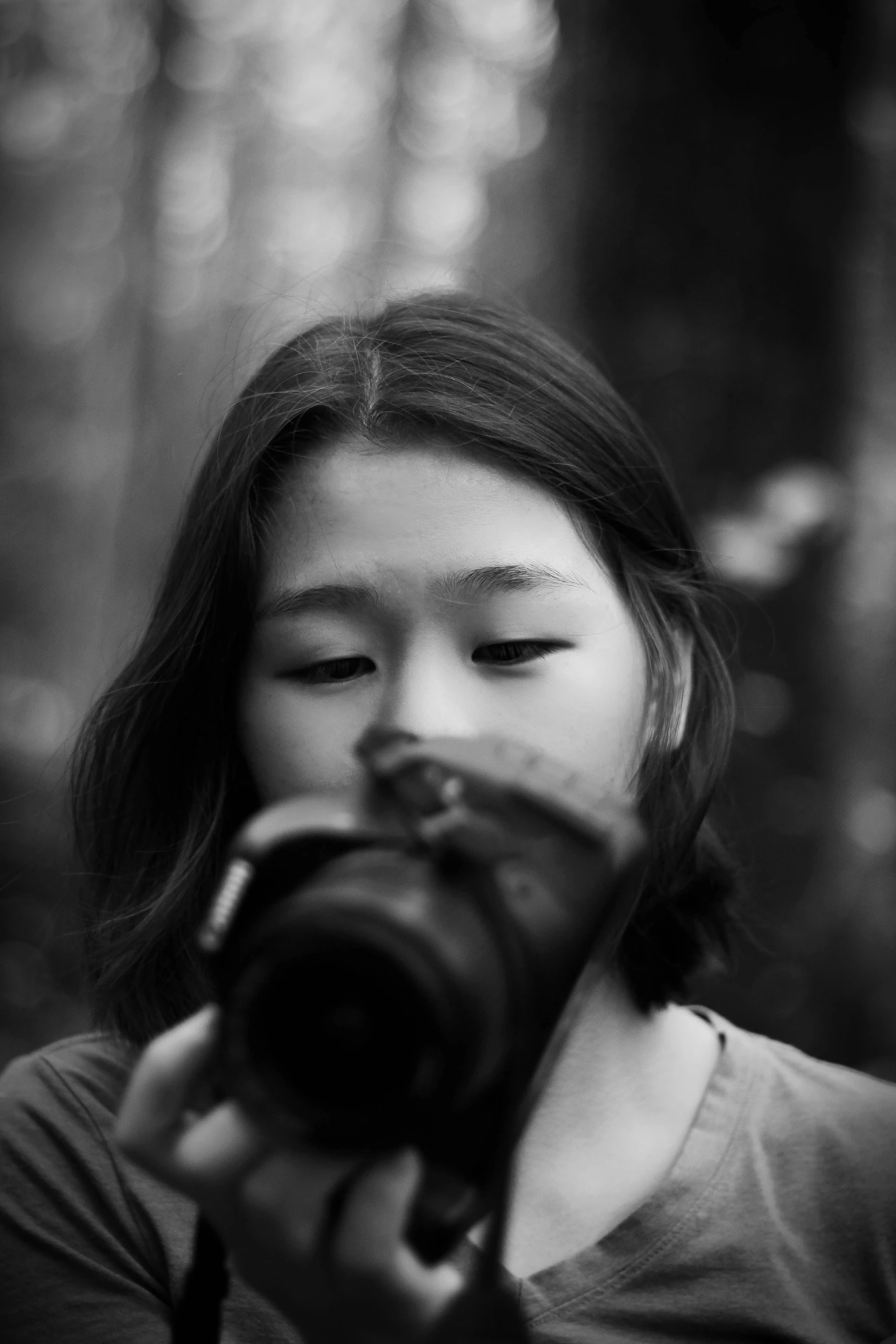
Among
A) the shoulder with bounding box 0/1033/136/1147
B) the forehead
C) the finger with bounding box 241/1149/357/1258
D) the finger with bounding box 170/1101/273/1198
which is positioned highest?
the forehead

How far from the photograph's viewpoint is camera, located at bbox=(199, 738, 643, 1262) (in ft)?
2.02

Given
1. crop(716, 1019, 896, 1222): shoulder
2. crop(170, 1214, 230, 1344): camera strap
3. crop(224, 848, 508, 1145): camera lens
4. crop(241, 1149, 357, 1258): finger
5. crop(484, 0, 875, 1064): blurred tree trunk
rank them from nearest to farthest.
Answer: crop(224, 848, 508, 1145): camera lens
crop(241, 1149, 357, 1258): finger
crop(170, 1214, 230, 1344): camera strap
crop(716, 1019, 896, 1222): shoulder
crop(484, 0, 875, 1064): blurred tree trunk

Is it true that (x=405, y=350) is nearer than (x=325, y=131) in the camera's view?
Yes

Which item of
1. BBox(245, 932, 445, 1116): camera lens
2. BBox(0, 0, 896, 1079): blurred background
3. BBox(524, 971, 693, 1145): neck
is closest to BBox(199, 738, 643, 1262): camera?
BBox(245, 932, 445, 1116): camera lens

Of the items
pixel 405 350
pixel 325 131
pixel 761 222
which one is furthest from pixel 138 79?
pixel 405 350

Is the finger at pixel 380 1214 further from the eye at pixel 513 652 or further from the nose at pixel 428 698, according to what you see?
the eye at pixel 513 652

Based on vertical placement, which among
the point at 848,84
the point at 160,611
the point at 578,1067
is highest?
the point at 848,84

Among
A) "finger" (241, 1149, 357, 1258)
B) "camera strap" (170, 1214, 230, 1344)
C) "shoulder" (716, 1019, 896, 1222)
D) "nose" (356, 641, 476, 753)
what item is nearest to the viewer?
"finger" (241, 1149, 357, 1258)

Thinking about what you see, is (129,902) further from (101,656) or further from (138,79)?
(138,79)

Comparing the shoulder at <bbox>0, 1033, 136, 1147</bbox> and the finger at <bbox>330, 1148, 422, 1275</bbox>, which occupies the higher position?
the finger at <bbox>330, 1148, 422, 1275</bbox>

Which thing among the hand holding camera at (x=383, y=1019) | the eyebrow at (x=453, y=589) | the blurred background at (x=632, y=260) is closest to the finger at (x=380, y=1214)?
the hand holding camera at (x=383, y=1019)

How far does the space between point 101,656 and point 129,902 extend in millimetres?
1631

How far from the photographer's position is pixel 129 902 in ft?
4.02

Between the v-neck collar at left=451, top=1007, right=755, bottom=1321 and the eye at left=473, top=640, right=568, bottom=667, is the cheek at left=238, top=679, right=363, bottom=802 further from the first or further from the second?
the v-neck collar at left=451, top=1007, right=755, bottom=1321
